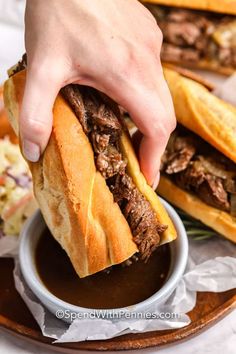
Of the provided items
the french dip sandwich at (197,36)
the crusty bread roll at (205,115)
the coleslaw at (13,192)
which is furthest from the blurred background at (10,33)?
the crusty bread roll at (205,115)

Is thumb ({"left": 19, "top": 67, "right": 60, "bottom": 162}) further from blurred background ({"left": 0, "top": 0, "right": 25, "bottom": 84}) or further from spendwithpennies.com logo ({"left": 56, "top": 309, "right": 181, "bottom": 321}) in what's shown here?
blurred background ({"left": 0, "top": 0, "right": 25, "bottom": 84})

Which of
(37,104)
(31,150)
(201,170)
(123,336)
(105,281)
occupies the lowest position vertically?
(123,336)

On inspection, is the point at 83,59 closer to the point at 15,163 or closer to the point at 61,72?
the point at 61,72

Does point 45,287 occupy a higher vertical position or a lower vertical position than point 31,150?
lower

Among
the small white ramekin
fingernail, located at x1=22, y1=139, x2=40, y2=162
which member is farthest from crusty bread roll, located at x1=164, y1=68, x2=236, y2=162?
fingernail, located at x1=22, y1=139, x2=40, y2=162

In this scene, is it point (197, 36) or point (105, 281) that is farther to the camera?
point (197, 36)

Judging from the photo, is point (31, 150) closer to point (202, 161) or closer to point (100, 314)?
point (100, 314)

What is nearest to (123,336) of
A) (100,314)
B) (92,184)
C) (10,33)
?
(100,314)

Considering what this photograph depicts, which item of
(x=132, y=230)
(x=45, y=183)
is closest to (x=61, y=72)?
(x=45, y=183)
